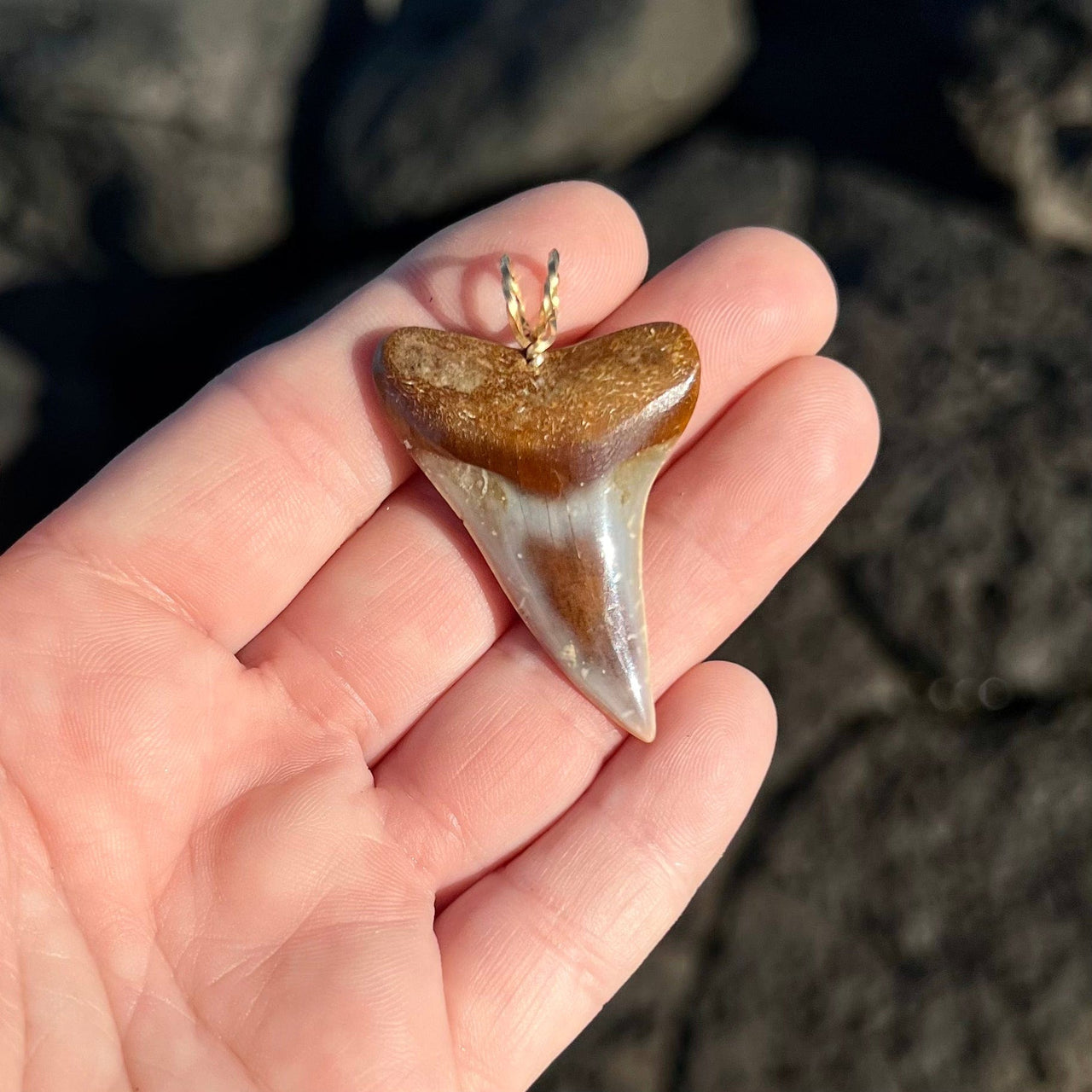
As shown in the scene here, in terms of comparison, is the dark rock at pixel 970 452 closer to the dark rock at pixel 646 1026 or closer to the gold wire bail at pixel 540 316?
the dark rock at pixel 646 1026

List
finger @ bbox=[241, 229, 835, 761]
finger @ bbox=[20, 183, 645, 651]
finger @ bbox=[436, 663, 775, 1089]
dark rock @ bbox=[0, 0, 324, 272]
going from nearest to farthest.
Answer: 1. finger @ bbox=[436, 663, 775, 1089]
2. finger @ bbox=[20, 183, 645, 651]
3. finger @ bbox=[241, 229, 835, 761]
4. dark rock @ bbox=[0, 0, 324, 272]

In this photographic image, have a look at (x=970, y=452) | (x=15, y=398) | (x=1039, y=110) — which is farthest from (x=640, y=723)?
(x=1039, y=110)

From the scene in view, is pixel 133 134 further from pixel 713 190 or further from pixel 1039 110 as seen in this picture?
pixel 1039 110

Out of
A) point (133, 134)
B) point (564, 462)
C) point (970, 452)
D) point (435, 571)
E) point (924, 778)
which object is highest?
point (133, 134)

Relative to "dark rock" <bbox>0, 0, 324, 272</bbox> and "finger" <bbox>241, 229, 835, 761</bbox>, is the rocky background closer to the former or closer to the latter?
"dark rock" <bbox>0, 0, 324, 272</bbox>

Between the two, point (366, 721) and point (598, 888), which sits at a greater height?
point (366, 721)

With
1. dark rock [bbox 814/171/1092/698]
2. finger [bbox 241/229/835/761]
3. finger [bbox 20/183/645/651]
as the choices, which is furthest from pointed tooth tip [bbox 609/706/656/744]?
dark rock [bbox 814/171/1092/698]

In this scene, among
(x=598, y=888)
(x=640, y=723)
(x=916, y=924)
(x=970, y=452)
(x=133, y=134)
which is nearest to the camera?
(x=598, y=888)
